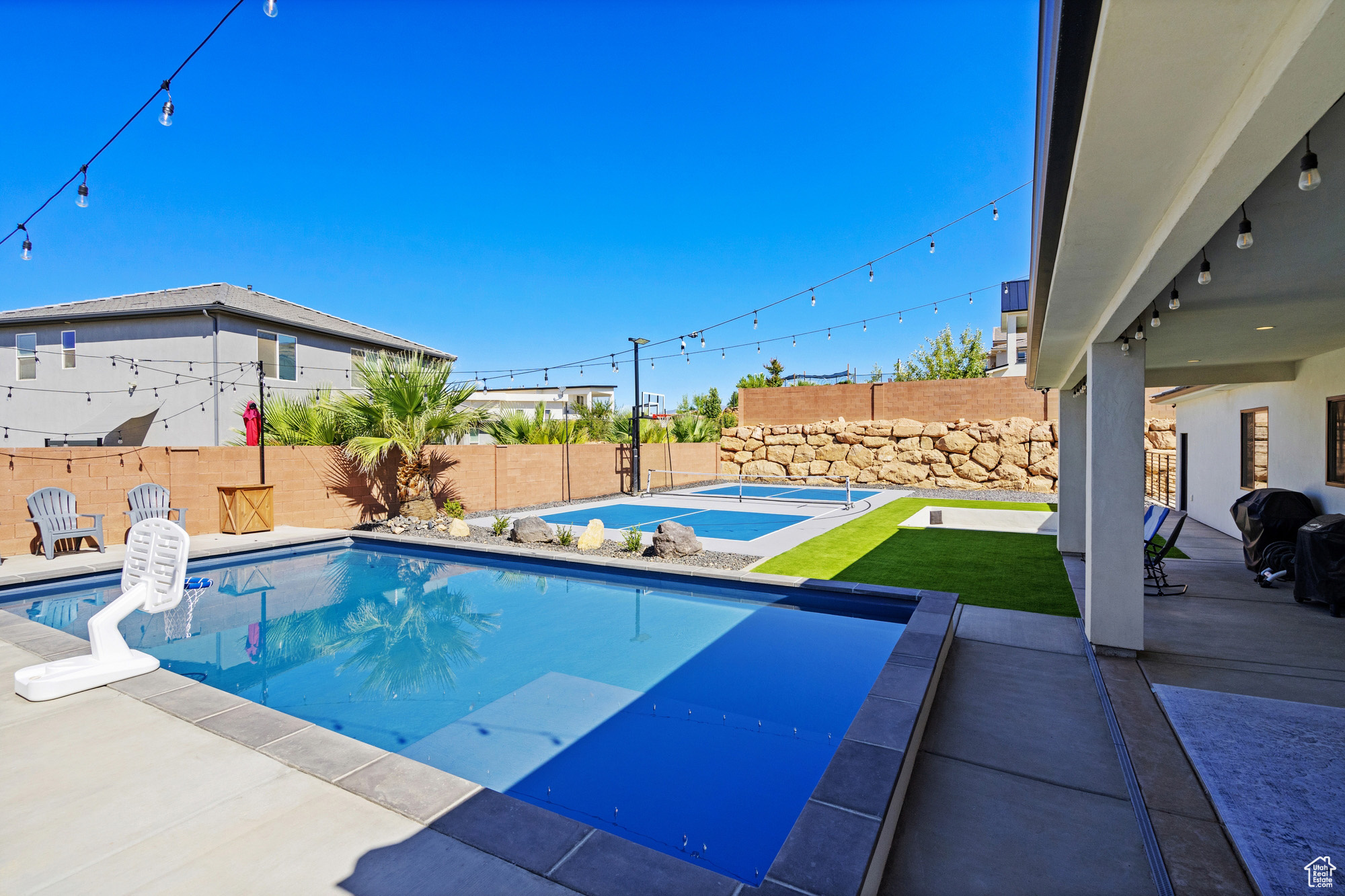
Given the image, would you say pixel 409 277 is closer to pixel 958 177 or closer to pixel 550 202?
pixel 550 202

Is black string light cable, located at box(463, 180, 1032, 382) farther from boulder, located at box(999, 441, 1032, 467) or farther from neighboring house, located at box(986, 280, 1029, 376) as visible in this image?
neighboring house, located at box(986, 280, 1029, 376)

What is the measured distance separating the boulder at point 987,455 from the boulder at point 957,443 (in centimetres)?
17

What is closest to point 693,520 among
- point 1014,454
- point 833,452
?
point 833,452

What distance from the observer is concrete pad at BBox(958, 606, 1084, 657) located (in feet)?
15.2

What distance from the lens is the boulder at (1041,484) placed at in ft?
53.9

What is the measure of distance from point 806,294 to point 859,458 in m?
9.53

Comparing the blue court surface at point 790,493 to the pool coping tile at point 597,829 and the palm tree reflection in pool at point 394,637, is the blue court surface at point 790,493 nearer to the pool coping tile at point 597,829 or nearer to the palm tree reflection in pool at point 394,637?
the palm tree reflection in pool at point 394,637

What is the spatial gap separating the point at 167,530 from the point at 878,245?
1301 cm

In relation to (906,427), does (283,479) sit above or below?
below

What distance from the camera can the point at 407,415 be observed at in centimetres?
1033

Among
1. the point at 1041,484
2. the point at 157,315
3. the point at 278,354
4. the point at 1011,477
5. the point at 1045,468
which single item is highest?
the point at 157,315

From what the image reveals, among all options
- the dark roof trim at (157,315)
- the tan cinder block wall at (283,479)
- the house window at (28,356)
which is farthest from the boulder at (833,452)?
the house window at (28,356)

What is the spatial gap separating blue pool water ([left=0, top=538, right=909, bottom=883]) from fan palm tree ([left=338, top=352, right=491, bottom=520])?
9.25 ft

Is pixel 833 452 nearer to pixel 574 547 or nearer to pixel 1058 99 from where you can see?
pixel 574 547
